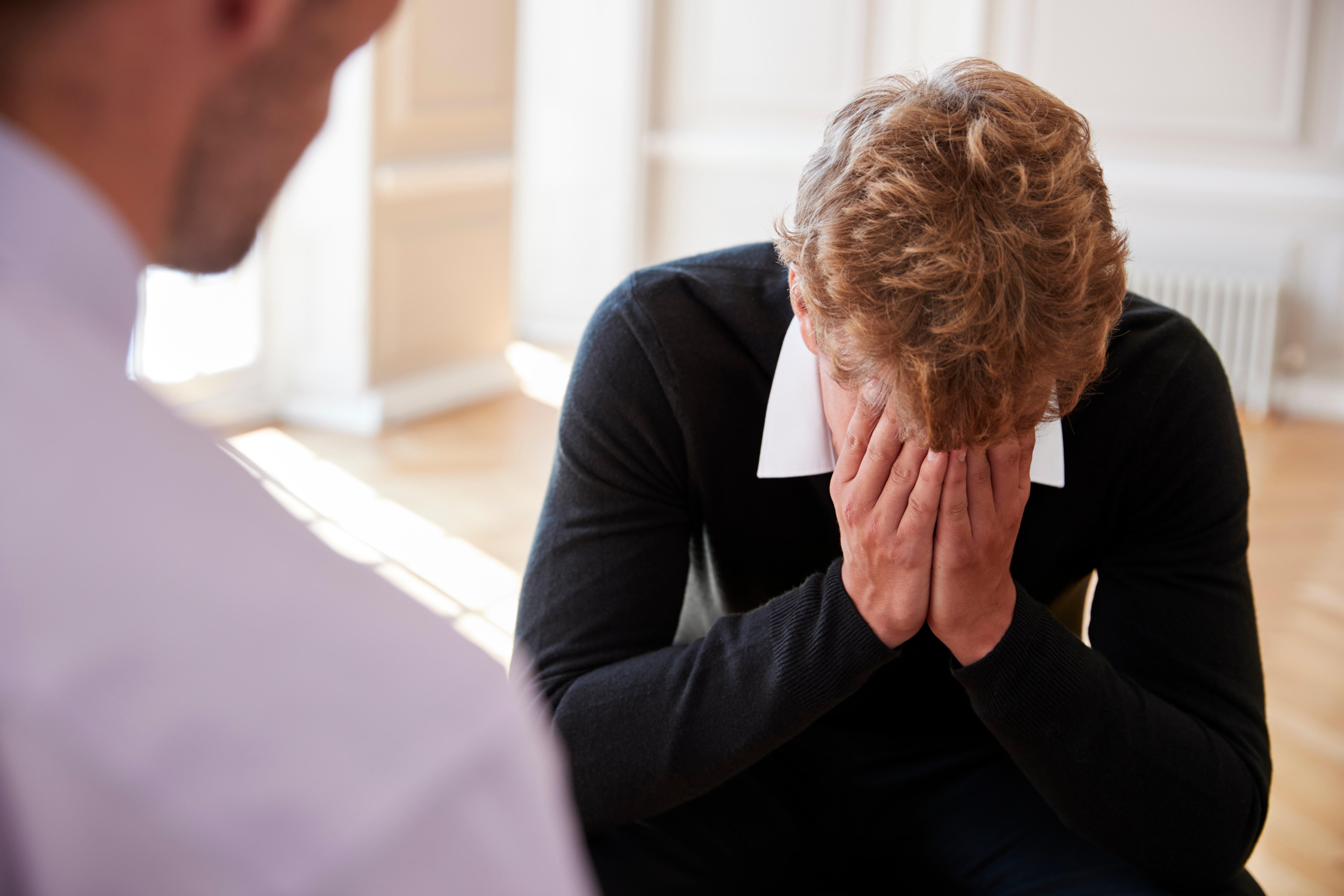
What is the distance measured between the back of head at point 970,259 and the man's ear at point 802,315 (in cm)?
6

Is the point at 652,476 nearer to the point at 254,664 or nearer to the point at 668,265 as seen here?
the point at 668,265

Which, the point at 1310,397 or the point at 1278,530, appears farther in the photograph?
the point at 1310,397

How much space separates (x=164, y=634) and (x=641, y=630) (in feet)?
3.23

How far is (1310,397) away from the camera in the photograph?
4934 millimetres

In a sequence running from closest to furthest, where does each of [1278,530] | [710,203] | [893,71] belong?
1. [1278,530]
2. [893,71]
3. [710,203]

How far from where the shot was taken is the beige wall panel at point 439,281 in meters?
4.22

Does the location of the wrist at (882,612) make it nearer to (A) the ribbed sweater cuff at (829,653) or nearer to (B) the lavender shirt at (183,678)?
(A) the ribbed sweater cuff at (829,653)

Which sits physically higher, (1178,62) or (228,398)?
(1178,62)

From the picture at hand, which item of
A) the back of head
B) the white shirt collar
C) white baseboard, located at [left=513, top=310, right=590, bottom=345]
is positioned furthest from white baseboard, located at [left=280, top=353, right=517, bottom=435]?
the back of head

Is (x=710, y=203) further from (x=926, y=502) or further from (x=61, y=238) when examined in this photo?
(x=61, y=238)

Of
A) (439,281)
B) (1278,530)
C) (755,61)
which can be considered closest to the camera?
(1278,530)

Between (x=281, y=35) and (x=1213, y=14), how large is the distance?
17.7 feet

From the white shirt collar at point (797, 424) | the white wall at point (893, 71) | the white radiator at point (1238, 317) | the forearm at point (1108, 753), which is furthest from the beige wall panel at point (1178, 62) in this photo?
the forearm at point (1108, 753)

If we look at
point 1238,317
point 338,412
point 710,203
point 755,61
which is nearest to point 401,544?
point 338,412
